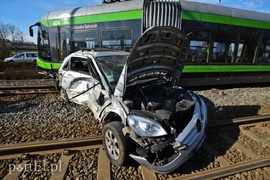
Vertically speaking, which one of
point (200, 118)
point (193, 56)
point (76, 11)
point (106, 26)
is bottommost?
point (200, 118)

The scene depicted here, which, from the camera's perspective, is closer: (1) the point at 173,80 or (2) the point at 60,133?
(2) the point at 60,133

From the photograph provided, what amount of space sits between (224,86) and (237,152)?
643 centimetres

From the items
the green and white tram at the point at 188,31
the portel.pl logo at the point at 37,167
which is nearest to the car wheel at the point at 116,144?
the portel.pl logo at the point at 37,167

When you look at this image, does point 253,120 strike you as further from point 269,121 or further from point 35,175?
point 35,175

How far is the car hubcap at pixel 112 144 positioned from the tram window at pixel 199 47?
5.26m

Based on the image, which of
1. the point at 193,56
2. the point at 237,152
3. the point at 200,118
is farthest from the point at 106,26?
the point at 237,152

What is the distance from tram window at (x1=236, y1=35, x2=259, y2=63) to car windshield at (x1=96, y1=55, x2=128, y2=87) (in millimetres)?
6383

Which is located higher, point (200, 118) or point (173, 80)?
point (173, 80)

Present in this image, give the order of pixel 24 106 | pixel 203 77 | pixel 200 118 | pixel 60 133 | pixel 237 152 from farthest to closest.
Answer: pixel 203 77
pixel 24 106
pixel 60 133
pixel 237 152
pixel 200 118

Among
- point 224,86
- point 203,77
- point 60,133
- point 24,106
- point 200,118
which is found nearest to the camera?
point 200,118

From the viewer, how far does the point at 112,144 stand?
2664 millimetres

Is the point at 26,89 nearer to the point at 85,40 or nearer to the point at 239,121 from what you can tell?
the point at 85,40

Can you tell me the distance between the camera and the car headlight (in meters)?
2.21

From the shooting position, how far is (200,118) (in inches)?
107
